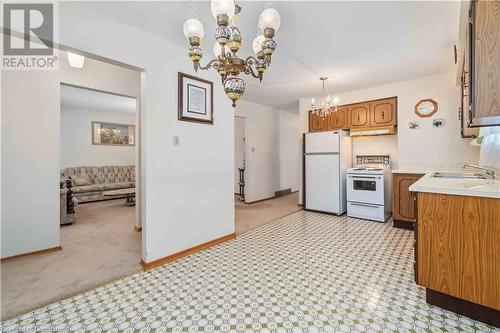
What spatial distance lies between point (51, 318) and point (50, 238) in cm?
158

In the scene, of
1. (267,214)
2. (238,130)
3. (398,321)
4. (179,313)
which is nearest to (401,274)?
(398,321)

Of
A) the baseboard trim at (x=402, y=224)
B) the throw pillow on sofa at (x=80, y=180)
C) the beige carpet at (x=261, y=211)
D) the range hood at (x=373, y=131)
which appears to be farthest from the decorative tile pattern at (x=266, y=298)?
the throw pillow on sofa at (x=80, y=180)

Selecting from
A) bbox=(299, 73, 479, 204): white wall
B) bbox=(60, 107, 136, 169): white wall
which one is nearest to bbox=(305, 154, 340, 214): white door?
bbox=(299, 73, 479, 204): white wall

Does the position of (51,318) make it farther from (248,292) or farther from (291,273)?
(291,273)

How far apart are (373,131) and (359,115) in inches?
16.6

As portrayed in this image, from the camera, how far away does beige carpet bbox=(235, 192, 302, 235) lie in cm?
388

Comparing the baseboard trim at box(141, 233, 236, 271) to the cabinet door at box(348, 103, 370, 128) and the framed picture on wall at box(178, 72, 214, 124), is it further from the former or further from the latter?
the cabinet door at box(348, 103, 370, 128)

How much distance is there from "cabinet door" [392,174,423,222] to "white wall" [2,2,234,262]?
2.67 m

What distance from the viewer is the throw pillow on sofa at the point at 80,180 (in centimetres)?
574

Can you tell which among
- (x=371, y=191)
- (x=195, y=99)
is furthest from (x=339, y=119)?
(x=195, y=99)

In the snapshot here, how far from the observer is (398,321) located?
1533 mm

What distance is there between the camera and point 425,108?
12.4ft

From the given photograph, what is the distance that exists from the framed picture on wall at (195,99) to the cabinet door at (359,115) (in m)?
2.95

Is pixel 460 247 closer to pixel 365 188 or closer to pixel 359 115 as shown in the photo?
pixel 365 188
